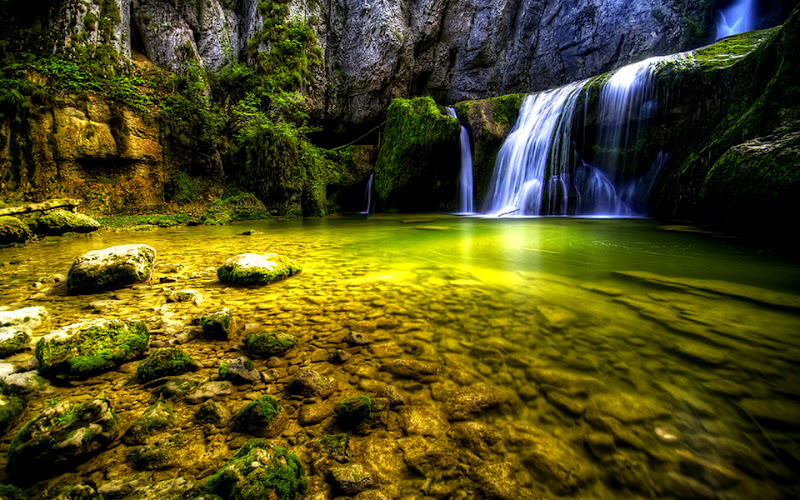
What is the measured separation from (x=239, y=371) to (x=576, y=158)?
1373 centimetres

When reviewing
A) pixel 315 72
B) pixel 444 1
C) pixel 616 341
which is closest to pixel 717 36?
pixel 444 1

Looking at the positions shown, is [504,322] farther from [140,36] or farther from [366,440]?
[140,36]

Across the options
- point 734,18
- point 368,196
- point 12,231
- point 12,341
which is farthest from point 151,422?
point 734,18

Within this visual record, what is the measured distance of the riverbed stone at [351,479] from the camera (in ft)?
3.14

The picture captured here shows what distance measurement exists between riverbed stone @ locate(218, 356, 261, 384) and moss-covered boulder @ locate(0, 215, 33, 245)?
7657mm

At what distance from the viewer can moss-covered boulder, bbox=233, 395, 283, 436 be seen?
1.22 metres

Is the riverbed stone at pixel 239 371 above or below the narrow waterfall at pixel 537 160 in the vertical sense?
below

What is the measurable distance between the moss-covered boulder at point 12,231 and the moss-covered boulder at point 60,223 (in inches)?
24.2

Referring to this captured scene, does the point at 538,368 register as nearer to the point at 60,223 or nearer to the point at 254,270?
the point at 254,270

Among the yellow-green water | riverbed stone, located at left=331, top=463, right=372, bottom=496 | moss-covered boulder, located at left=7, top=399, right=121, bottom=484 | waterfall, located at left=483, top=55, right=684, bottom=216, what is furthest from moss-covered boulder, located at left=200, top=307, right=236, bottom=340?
waterfall, located at left=483, top=55, right=684, bottom=216

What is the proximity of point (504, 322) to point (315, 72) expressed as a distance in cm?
1924

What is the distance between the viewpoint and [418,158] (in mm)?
14945

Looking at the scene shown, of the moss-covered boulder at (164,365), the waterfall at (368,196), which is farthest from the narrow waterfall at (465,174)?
the moss-covered boulder at (164,365)

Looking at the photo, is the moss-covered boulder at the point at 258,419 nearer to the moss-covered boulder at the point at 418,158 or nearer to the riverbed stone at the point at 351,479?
the riverbed stone at the point at 351,479
